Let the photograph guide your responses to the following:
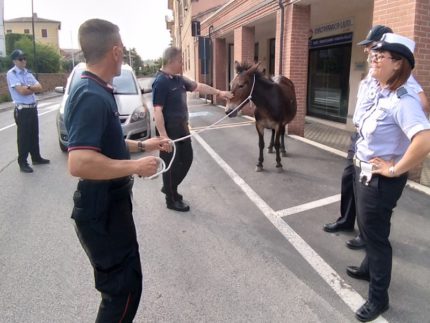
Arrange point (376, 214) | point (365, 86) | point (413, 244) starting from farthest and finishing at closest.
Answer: point (413, 244)
point (365, 86)
point (376, 214)

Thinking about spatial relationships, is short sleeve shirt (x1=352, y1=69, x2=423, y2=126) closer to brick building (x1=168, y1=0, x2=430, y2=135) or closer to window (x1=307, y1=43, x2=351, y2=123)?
brick building (x1=168, y1=0, x2=430, y2=135)

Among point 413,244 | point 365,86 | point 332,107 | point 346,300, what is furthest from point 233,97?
point 332,107

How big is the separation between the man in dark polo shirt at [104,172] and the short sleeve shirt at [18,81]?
18.2 ft

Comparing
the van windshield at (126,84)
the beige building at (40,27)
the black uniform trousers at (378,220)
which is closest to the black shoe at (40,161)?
the van windshield at (126,84)

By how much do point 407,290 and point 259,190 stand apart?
2.81 m

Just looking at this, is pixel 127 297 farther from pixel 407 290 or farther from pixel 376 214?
pixel 407 290

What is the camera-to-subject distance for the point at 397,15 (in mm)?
5492

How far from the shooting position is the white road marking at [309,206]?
15.6ft

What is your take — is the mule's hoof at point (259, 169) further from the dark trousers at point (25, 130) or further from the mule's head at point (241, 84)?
the dark trousers at point (25, 130)

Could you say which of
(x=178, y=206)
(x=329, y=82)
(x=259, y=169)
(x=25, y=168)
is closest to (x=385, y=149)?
(x=178, y=206)

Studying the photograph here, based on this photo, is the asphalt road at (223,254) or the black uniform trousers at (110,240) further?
the asphalt road at (223,254)

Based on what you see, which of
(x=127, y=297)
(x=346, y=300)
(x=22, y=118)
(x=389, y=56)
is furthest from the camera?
(x=22, y=118)

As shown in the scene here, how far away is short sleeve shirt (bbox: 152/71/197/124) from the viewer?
4469 mm

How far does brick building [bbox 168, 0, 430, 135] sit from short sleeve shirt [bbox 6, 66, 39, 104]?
5.67 meters
